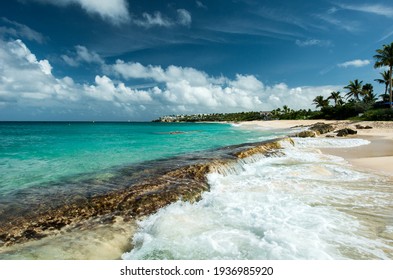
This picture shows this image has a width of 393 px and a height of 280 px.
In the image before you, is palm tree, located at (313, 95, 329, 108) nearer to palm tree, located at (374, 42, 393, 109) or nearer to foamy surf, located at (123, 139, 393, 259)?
palm tree, located at (374, 42, 393, 109)

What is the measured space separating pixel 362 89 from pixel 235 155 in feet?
256

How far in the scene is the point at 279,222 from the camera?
6512 millimetres

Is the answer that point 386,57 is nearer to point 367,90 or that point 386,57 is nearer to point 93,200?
point 367,90

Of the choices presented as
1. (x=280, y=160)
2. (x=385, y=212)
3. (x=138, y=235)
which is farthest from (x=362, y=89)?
(x=138, y=235)

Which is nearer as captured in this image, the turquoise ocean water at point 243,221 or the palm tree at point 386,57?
the turquoise ocean water at point 243,221

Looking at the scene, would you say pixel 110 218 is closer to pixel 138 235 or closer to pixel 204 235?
pixel 138 235

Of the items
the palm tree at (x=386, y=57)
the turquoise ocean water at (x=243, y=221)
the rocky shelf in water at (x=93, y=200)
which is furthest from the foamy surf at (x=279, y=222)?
the palm tree at (x=386, y=57)

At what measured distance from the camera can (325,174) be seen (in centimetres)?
1105

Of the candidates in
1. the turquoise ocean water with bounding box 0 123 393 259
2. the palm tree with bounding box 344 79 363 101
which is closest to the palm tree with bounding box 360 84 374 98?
the palm tree with bounding box 344 79 363 101

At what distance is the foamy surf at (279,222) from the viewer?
17.3 feet

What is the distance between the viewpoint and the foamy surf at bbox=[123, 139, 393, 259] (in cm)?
528

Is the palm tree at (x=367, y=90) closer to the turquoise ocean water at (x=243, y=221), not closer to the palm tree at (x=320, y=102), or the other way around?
the palm tree at (x=320, y=102)

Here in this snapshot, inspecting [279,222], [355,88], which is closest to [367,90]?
[355,88]

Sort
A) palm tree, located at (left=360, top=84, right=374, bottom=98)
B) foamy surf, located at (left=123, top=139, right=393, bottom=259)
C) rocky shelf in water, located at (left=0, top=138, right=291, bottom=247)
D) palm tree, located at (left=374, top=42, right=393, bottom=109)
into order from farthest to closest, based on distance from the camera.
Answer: palm tree, located at (left=360, top=84, right=374, bottom=98), palm tree, located at (left=374, top=42, right=393, bottom=109), rocky shelf in water, located at (left=0, top=138, right=291, bottom=247), foamy surf, located at (left=123, top=139, right=393, bottom=259)
